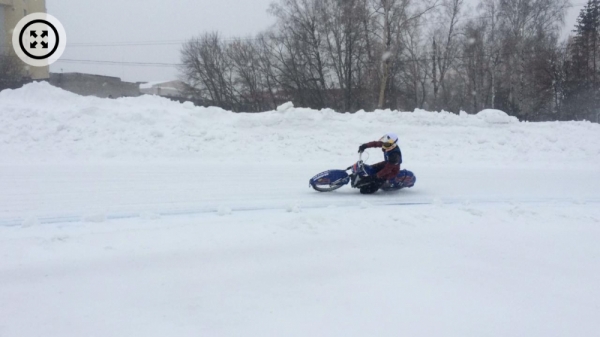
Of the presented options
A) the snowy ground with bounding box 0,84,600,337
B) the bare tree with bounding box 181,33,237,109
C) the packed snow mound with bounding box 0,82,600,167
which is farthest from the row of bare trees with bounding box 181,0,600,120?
the snowy ground with bounding box 0,84,600,337

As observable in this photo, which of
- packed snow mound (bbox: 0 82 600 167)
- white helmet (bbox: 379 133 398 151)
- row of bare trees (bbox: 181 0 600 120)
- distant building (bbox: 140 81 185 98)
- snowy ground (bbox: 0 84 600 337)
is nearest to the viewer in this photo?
Answer: snowy ground (bbox: 0 84 600 337)

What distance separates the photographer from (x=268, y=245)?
6836 millimetres

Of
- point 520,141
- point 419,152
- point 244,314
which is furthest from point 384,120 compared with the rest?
point 244,314

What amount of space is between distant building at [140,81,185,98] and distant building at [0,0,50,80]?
17.2 meters

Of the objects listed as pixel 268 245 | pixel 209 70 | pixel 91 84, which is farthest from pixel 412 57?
pixel 268 245

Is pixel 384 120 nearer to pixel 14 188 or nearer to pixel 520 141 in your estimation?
pixel 520 141

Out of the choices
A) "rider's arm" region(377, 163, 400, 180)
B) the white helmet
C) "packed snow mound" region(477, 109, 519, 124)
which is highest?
"packed snow mound" region(477, 109, 519, 124)

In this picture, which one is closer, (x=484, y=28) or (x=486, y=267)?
(x=486, y=267)

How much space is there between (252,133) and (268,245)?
36.6ft

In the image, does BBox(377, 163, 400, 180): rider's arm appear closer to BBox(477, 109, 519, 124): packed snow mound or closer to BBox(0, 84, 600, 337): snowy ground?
BBox(0, 84, 600, 337): snowy ground

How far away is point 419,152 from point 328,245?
1099 centimetres

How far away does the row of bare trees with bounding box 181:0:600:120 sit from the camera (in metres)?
35.5

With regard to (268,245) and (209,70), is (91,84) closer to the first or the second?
(209,70)

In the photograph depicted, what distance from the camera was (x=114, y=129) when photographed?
1587 centimetres
